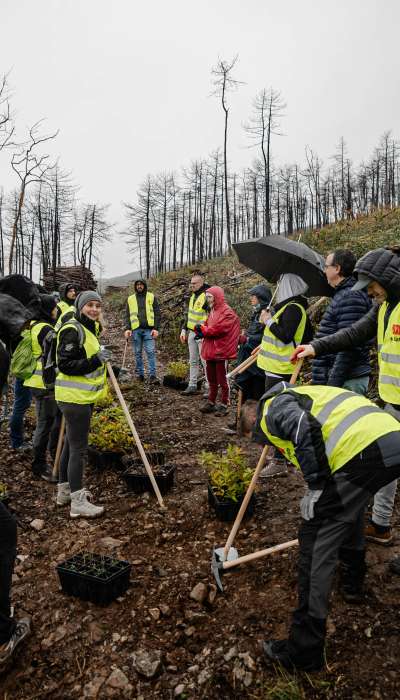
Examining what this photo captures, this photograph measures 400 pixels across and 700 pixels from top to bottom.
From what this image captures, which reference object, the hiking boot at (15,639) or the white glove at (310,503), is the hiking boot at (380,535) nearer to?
the white glove at (310,503)

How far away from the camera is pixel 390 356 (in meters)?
3.08

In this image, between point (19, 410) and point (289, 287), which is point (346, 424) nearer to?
point (289, 287)

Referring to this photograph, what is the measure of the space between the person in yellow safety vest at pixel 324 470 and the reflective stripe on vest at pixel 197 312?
600cm

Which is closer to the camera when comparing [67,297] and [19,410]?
[19,410]

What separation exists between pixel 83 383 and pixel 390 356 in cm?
278

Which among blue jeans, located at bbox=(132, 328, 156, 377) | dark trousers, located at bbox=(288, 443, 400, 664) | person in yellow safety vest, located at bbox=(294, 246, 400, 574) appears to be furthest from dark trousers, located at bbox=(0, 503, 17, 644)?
blue jeans, located at bbox=(132, 328, 156, 377)

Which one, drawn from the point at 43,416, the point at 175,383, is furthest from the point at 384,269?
the point at 175,383

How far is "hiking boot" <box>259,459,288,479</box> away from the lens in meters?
4.93

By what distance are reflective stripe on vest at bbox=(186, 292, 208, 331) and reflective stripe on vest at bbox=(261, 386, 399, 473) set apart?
6122 mm

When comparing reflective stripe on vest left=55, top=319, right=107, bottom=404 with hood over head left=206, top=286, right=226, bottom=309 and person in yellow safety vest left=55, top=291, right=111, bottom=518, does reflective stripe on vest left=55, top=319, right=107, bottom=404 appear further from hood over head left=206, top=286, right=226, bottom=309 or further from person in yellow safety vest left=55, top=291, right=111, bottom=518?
hood over head left=206, top=286, right=226, bottom=309

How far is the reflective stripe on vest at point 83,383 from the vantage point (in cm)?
416

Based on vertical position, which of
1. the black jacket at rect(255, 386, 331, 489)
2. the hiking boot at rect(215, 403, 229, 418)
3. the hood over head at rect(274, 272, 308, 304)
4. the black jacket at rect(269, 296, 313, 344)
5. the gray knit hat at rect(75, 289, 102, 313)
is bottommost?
the hiking boot at rect(215, 403, 229, 418)

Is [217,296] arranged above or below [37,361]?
above

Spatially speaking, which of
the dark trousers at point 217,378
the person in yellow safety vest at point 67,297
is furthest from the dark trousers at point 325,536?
the person in yellow safety vest at point 67,297
